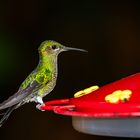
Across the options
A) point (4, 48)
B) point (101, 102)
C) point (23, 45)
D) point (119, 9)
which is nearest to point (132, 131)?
point (101, 102)

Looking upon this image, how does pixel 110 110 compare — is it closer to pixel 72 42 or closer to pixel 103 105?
pixel 103 105

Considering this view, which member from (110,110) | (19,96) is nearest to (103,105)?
(110,110)

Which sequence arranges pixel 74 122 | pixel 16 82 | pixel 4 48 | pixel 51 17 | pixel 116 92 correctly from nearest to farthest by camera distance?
pixel 116 92 < pixel 74 122 < pixel 4 48 < pixel 16 82 < pixel 51 17

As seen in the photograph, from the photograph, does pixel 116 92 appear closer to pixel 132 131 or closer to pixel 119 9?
pixel 132 131

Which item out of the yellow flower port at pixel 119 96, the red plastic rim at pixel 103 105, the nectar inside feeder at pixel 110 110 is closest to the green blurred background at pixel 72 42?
the red plastic rim at pixel 103 105

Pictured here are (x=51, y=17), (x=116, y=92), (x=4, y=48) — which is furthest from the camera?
(x=51, y=17)

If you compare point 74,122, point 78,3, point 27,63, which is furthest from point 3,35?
point 74,122

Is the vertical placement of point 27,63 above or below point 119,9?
below

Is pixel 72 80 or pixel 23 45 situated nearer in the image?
pixel 23 45
